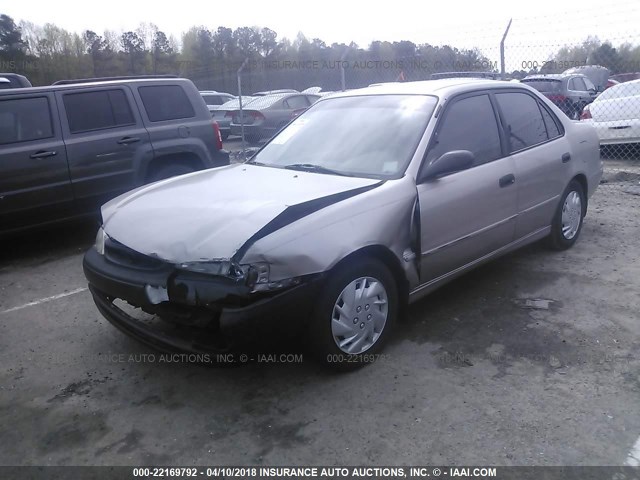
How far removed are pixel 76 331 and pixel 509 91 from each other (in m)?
3.94

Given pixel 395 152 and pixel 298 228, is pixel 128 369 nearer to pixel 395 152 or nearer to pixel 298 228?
pixel 298 228

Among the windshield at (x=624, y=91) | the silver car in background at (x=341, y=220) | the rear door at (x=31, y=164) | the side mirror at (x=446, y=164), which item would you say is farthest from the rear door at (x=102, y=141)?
the windshield at (x=624, y=91)

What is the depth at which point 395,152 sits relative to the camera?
146 inches

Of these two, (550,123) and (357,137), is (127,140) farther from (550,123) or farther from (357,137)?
(550,123)

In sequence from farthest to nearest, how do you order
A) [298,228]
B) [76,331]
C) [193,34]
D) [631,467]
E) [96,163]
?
[193,34] < [96,163] < [76,331] < [298,228] < [631,467]

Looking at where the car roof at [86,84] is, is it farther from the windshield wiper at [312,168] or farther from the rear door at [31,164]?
the windshield wiper at [312,168]

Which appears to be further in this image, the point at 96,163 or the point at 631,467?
the point at 96,163

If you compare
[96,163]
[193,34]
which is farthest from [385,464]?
[193,34]

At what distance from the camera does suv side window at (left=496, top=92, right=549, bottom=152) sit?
443 centimetres

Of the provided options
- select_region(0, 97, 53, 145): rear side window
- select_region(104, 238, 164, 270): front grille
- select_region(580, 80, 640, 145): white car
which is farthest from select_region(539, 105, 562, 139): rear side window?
select_region(580, 80, 640, 145): white car

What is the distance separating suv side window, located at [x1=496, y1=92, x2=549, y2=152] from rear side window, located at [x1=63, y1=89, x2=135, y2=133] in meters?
4.20

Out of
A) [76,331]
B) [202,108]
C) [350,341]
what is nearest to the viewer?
[350,341]

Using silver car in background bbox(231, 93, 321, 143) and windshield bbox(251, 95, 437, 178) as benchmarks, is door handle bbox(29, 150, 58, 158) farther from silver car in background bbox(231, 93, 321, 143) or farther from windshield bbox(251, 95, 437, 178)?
silver car in background bbox(231, 93, 321, 143)

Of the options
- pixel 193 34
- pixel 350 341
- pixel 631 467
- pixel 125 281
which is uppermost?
pixel 193 34
